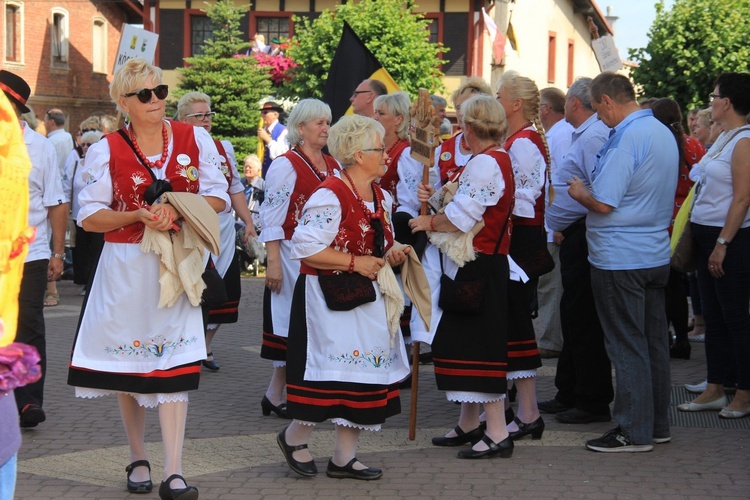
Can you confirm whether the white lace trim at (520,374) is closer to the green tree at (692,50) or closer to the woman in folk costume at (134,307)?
the woman in folk costume at (134,307)

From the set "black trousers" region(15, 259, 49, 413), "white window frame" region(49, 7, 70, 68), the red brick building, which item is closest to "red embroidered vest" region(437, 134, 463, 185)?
"black trousers" region(15, 259, 49, 413)

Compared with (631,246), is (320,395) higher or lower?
lower

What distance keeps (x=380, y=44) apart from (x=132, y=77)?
72.4ft

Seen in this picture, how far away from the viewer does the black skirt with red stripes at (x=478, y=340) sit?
5.94 metres

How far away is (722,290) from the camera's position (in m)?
6.85

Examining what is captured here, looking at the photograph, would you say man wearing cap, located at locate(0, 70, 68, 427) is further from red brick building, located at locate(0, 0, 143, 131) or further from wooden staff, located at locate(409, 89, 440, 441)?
red brick building, located at locate(0, 0, 143, 131)

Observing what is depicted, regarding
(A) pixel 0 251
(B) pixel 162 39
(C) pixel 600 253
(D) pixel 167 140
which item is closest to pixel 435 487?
(C) pixel 600 253

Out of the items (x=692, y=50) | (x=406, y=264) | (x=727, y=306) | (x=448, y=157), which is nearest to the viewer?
(x=406, y=264)

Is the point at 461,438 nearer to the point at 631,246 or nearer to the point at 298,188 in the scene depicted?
the point at 631,246

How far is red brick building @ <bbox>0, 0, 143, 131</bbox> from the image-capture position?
33125 mm

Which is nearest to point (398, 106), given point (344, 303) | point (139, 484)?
point (344, 303)

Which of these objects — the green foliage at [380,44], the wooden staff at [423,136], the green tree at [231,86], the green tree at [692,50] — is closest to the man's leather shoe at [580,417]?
the wooden staff at [423,136]

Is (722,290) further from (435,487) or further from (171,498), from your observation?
(171,498)

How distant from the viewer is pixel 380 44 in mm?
26906
